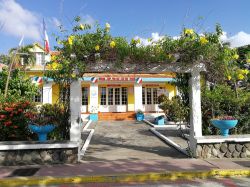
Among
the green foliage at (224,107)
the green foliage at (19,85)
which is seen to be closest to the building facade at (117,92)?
the green foliage at (19,85)

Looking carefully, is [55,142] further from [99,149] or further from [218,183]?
[218,183]

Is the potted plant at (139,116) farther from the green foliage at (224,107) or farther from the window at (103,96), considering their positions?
the green foliage at (224,107)

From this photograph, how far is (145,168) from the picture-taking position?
721 cm

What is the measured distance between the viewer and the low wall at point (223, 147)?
27.5 feet

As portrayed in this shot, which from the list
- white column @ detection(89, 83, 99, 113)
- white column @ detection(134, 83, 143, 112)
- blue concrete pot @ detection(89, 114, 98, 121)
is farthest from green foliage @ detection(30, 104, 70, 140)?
white column @ detection(134, 83, 143, 112)

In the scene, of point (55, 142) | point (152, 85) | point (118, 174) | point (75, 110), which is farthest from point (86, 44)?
point (152, 85)

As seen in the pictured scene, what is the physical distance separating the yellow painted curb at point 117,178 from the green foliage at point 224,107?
2.76 metres

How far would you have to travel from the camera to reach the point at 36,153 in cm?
791

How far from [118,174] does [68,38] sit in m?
4.14

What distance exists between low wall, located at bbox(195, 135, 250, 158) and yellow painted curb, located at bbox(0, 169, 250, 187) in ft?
4.92

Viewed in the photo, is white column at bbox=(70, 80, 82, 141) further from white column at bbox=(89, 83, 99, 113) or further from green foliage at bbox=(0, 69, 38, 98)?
white column at bbox=(89, 83, 99, 113)

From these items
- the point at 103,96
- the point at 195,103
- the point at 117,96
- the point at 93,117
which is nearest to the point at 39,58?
the point at 103,96

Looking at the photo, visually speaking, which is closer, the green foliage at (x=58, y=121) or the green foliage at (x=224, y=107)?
the green foliage at (x=58, y=121)

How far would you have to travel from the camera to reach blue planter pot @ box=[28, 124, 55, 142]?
311 inches
